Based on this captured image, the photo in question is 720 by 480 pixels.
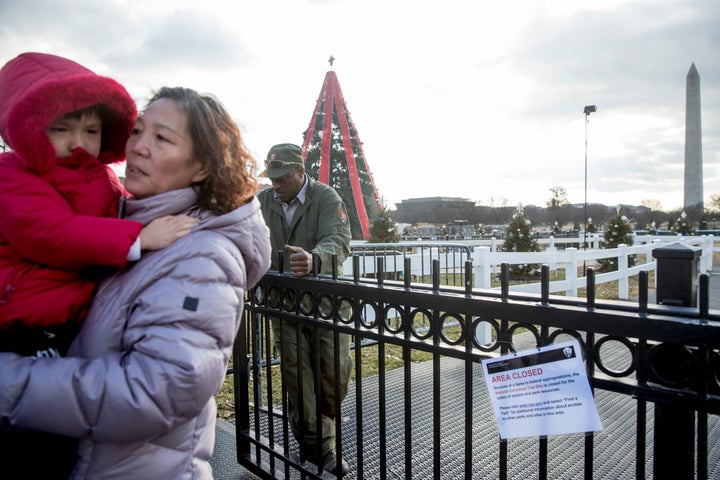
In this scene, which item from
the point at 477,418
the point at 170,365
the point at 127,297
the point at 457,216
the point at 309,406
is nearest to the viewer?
the point at 170,365

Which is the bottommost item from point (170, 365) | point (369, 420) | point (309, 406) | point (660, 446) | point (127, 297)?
point (369, 420)

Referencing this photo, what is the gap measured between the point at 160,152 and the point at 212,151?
142 millimetres

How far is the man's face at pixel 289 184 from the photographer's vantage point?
3414 mm

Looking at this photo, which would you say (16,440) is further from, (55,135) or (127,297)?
(55,135)

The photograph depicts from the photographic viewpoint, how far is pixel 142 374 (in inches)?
41.0

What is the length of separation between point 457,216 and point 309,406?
176 feet

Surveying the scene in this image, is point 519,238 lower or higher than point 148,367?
lower

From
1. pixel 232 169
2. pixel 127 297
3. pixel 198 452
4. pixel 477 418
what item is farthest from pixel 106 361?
pixel 477 418

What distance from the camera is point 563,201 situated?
47438 millimetres

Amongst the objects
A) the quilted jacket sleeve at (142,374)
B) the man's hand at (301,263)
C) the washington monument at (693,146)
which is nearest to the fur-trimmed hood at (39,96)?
the quilted jacket sleeve at (142,374)

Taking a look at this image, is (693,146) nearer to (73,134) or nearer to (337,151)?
(337,151)

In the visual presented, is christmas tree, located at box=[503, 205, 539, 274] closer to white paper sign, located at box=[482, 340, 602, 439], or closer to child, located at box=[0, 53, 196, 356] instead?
white paper sign, located at box=[482, 340, 602, 439]

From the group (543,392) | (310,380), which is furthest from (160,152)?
(310,380)

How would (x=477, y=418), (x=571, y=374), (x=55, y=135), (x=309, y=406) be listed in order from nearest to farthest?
(x=55, y=135) → (x=571, y=374) → (x=309, y=406) → (x=477, y=418)
